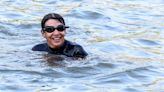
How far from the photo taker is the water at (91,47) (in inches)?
329

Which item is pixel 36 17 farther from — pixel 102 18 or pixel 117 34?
pixel 117 34

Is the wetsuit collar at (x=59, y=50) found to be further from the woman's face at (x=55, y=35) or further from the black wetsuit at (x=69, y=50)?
the woman's face at (x=55, y=35)

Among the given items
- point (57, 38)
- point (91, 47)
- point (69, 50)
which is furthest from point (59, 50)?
point (91, 47)

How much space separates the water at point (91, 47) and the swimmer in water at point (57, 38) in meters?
0.15

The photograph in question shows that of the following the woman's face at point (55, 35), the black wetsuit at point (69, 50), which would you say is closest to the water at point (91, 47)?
the black wetsuit at point (69, 50)

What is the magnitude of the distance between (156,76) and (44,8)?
6.91 meters

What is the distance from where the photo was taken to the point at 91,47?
11.2 meters

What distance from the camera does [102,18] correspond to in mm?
14203

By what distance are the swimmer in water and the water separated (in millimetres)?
154

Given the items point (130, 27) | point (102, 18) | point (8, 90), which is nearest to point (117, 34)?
point (130, 27)

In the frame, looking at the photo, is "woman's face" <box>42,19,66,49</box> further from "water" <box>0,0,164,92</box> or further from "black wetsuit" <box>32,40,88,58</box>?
"water" <box>0,0,164,92</box>

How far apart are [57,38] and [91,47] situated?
1.87m

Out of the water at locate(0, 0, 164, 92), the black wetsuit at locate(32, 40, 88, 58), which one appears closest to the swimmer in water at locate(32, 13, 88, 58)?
the black wetsuit at locate(32, 40, 88, 58)

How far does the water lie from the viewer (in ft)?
27.4
